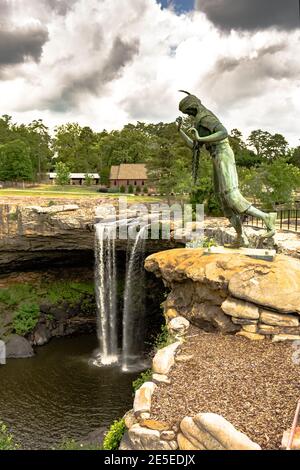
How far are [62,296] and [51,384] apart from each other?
845 cm

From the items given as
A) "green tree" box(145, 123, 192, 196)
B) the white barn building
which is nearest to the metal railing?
"green tree" box(145, 123, 192, 196)

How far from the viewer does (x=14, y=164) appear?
4466 cm

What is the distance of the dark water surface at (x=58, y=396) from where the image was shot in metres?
13.8

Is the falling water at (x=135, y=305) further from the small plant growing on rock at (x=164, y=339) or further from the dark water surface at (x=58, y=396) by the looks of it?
the small plant growing on rock at (x=164, y=339)

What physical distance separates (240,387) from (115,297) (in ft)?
54.7

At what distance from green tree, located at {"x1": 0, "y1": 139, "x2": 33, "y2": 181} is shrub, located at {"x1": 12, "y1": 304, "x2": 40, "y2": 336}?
970 inches

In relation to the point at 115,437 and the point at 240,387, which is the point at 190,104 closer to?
the point at 240,387

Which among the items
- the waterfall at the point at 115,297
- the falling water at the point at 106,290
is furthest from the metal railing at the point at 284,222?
the falling water at the point at 106,290

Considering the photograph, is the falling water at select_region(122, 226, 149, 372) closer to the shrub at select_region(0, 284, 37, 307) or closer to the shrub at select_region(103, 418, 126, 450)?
the shrub at select_region(0, 284, 37, 307)

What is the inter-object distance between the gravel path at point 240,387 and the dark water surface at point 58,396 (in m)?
7.26

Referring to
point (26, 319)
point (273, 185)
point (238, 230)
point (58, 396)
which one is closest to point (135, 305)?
point (26, 319)

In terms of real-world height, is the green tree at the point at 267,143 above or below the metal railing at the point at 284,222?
above
